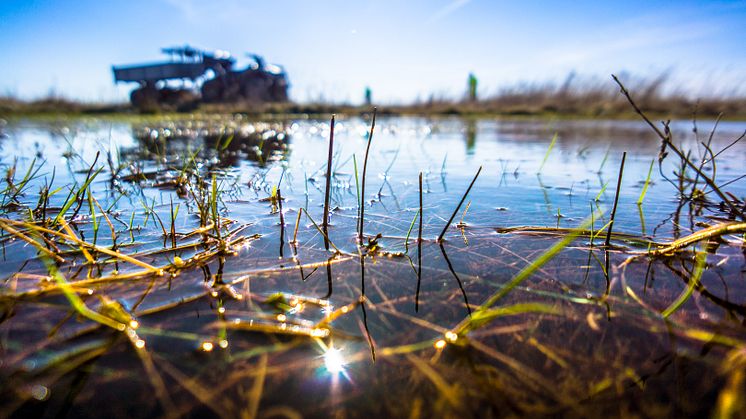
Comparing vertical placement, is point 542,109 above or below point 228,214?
above

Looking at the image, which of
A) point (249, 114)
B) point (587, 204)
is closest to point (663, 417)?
point (587, 204)

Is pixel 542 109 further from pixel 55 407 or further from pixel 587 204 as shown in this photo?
pixel 55 407

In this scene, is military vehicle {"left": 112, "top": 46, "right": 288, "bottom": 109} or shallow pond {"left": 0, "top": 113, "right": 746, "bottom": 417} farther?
military vehicle {"left": 112, "top": 46, "right": 288, "bottom": 109}

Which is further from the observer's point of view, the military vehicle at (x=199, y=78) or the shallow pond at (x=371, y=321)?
the military vehicle at (x=199, y=78)

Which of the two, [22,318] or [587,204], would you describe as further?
[587,204]

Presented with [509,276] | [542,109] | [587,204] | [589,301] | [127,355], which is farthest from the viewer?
[542,109]

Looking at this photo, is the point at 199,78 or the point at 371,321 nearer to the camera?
the point at 371,321

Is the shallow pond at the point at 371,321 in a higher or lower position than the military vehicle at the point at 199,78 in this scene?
lower

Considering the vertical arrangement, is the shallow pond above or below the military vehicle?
below
